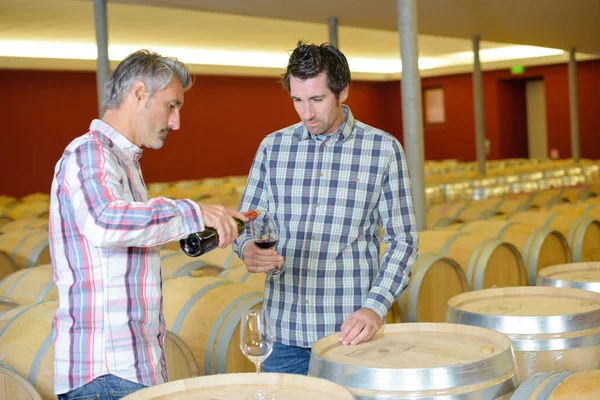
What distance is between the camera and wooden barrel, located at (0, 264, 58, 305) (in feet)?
14.5

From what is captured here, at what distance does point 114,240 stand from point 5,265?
164 inches

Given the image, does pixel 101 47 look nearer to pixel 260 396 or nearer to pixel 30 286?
pixel 30 286

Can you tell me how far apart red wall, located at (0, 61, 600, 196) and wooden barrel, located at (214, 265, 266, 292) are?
34.7 ft

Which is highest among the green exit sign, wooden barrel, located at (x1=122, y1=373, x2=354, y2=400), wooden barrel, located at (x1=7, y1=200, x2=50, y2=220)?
the green exit sign

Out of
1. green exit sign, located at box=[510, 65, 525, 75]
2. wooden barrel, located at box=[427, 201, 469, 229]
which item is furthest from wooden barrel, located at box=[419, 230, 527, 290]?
green exit sign, located at box=[510, 65, 525, 75]

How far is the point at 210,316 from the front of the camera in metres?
3.65

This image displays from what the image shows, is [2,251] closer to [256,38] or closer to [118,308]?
[118,308]

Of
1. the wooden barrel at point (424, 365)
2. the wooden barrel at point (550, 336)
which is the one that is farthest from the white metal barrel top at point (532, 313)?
the wooden barrel at point (424, 365)

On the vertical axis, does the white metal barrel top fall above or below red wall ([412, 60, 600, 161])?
below

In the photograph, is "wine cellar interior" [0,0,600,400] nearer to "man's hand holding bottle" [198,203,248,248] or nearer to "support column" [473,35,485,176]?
"support column" [473,35,485,176]

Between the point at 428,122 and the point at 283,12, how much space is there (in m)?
14.0

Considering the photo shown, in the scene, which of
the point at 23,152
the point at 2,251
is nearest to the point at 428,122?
the point at 23,152

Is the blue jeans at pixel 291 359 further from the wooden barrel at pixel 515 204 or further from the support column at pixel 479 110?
the support column at pixel 479 110

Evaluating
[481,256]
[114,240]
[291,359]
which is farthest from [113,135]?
[481,256]
